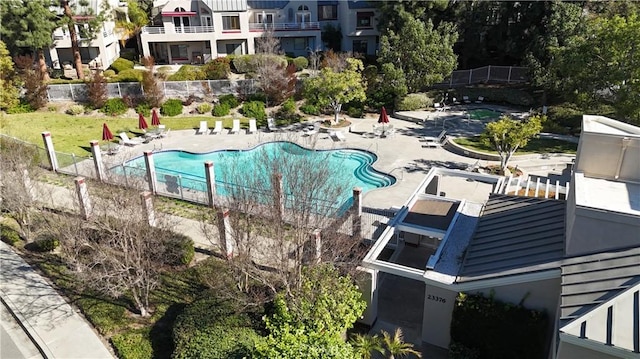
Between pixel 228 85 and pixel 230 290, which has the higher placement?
pixel 228 85

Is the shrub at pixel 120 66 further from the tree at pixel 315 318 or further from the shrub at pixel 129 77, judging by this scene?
the tree at pixel 315 318

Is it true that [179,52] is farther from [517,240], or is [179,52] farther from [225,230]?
[517,240]

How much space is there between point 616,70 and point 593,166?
14.7 meters

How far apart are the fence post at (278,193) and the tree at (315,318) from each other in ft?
8.32

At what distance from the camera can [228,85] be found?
3866 cm

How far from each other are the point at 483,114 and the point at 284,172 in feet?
79.3

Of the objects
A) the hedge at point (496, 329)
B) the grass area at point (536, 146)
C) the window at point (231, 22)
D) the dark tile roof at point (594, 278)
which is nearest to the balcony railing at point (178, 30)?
the window at point (231, 22)

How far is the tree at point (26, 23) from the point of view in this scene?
3684cm

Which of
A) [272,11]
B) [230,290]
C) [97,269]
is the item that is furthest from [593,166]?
[272,11]

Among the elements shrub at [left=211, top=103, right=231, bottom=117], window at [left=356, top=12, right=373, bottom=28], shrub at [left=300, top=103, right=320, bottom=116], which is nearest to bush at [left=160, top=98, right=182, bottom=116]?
shrub at [left=211, top=103, right=231, bottom=117]

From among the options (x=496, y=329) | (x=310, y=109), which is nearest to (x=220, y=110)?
(x=310, y=109)

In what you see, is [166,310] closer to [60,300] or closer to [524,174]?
[60,300]

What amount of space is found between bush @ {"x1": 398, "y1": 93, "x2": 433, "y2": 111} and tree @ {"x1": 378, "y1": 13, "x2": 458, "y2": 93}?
36.9 inches

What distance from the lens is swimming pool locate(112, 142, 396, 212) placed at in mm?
17031
